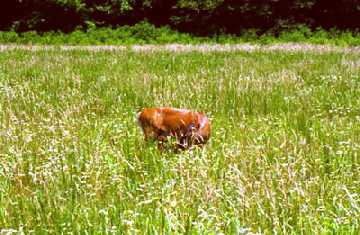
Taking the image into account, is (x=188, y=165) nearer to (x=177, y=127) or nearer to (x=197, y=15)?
(x=177, y=127)

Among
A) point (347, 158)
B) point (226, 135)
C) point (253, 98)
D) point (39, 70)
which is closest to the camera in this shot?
point (347, 158)

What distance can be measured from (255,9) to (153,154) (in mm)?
26534

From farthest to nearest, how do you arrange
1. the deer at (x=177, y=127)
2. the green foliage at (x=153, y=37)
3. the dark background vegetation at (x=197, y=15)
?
the dark background vegetation at (x=197, y=15), the green foliage at (x=153, y=37), the deer at (x=177, y=127)

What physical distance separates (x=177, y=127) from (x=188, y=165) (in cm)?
53

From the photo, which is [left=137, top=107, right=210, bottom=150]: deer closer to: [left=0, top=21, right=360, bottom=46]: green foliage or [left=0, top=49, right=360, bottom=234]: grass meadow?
[left=0, top=49, right=360, bottom=234]: grass meadow

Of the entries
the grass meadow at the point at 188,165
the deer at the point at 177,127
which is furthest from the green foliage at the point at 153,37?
the deer at the point at 177,127

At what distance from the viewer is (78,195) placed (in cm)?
344

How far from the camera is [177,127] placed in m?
4.39

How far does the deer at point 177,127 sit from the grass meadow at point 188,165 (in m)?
0.12

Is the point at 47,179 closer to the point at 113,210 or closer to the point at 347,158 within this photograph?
the point at 113,210

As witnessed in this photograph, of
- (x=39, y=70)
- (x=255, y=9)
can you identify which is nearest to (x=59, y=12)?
(x=255, y=9)

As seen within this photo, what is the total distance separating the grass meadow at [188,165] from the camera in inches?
113

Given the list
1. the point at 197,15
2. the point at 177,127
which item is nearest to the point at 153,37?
the point at 197,15

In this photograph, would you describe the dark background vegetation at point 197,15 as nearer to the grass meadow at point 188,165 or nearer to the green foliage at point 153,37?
the green foliage at point 153,37
